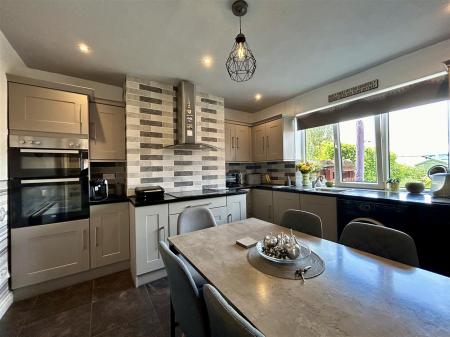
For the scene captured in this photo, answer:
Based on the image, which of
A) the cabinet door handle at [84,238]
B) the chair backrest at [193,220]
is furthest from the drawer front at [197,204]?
the cabinet door handle at [84,238]

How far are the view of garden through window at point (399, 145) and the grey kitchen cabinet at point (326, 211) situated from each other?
2.58 ft

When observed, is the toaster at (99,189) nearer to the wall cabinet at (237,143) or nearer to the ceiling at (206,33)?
the ceiling at (206,33)

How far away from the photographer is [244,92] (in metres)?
3.12

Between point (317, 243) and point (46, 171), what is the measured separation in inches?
96.7

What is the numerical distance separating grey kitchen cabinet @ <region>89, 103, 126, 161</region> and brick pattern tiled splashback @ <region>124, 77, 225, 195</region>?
0.17 meters

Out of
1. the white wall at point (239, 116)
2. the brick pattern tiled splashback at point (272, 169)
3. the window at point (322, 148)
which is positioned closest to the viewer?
the window at point (322, 148)

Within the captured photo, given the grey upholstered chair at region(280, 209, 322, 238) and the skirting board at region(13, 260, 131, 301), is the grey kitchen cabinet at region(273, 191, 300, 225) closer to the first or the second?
the grey upholstered chair at region(280, 209, 322, 238)

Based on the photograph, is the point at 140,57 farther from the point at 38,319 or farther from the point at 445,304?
the point at 445,304

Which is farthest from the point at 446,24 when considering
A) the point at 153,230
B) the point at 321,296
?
the point at 153,230

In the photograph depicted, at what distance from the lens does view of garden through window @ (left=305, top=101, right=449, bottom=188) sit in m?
2.10

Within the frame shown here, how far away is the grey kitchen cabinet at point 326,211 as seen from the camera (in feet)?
7.59

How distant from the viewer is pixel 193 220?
175 cm

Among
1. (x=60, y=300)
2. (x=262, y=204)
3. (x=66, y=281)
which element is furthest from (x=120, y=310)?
(x=262, y=204)

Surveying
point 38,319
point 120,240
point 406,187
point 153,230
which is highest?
point 406,187
